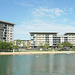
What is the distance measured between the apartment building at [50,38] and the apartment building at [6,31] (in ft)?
87.2

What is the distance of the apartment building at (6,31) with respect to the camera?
438 ft

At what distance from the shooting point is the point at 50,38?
157875 millimetres

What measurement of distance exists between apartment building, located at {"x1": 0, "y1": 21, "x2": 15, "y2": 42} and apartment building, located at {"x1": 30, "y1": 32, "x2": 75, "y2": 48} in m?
26.6

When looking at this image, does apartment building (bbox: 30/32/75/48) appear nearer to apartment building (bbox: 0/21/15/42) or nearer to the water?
apartment building (bbox: 0/21/15/42)

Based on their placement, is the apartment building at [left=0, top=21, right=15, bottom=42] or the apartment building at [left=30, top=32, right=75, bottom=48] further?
the apartment building at [left=30, top=32, right=75, bottom=48]

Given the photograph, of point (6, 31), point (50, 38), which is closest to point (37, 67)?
point (6, 31)

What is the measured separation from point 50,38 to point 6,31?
158 ft

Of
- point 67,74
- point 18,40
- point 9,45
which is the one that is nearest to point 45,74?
point 67,74

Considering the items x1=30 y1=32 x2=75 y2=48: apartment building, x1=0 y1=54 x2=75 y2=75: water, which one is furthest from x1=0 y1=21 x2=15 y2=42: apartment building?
x1=0 y1=54 x2=75 y2=75: water

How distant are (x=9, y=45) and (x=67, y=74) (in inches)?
3150

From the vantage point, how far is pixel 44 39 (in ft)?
522

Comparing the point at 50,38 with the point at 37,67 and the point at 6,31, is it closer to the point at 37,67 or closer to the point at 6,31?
the point at 6,31

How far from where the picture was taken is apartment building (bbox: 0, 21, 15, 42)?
13350cm

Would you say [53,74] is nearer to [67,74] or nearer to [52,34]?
[67,74]
